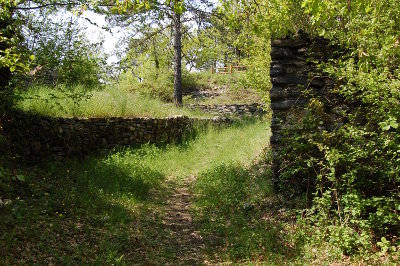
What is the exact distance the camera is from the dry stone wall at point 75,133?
640cm

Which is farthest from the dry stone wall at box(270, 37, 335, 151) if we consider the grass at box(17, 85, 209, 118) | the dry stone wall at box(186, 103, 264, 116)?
the dry stone wall at box(186, 103, 264, 116)

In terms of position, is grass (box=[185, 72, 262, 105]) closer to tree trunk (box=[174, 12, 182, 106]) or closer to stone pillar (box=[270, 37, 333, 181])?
tree trunk (box=[174, 12, 182, 106])

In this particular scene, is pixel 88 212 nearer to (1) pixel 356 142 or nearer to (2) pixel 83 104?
(2) pixel 83 104

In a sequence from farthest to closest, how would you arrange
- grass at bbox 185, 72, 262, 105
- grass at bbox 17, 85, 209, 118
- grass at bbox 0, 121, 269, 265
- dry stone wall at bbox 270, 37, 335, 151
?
grass at bbox 185, 72, 262, 105, grass at bbox 17, 85, 209, 118, dry stone wall at bbox 270, 37, 335, 151, grass at bbox 0, 121, 269, 265

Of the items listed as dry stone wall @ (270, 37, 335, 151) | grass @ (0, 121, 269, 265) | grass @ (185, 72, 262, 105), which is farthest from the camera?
grass @ (185, 72, 262, 105)

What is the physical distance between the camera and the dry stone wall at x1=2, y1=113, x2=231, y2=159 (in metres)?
6.40

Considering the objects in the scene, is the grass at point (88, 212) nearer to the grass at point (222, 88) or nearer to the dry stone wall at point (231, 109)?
the dry stone wall at point (231, 109)

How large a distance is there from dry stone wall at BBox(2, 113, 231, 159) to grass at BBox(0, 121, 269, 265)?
382 millimetres

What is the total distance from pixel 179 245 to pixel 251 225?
1211 millimetres

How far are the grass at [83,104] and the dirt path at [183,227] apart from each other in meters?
2.94

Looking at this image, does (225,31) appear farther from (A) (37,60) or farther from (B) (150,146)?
(A) (37,60)

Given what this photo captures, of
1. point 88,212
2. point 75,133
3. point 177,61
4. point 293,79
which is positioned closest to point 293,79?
point 293,79

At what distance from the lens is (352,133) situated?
4578 mm

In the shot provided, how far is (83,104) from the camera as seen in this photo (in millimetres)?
8516
